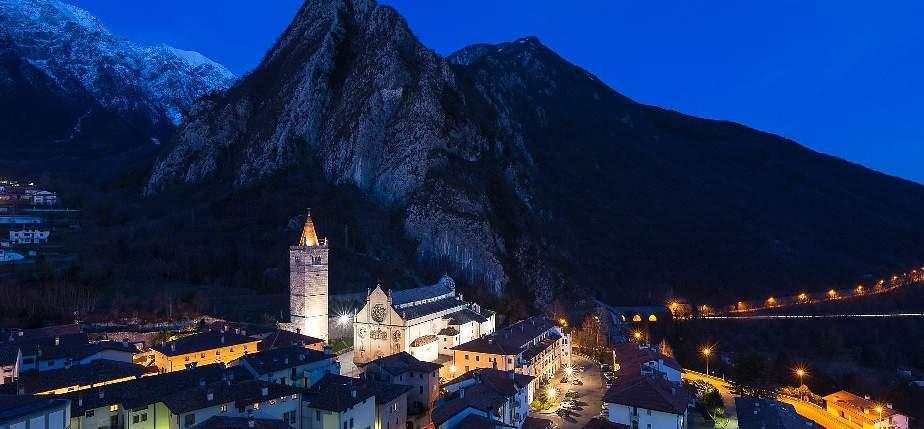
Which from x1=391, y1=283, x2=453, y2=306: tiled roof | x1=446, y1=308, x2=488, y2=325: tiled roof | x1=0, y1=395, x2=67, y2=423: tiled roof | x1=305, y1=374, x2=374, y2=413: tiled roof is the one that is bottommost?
x1=305, y1=374, x2=374, y2=413: tiled roof

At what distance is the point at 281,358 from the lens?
42.8 m

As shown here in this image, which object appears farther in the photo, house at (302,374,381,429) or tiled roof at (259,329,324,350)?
tiled roof at (259,329,324,350)

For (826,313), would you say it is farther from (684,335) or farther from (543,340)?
(543,340)

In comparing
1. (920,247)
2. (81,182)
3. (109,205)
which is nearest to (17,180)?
(81,182)

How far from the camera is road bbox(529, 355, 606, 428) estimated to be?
155ft

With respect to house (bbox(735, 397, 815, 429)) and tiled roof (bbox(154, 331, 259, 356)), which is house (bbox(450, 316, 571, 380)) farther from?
tiled roof (bbox(154, 331, 259, 356))

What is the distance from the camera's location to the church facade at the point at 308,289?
60.0 m

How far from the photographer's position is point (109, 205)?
13575 centimetres

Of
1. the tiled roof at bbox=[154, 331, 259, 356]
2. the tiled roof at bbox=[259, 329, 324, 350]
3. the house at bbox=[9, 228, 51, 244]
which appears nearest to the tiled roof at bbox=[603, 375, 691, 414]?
the tiled roof at bbox=[259, 329, 324, 350]

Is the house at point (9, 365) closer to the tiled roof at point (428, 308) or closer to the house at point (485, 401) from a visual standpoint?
the house at point (485, 401)

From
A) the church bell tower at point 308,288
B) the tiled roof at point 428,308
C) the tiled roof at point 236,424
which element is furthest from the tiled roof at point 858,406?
the tiled roof at point 236,424

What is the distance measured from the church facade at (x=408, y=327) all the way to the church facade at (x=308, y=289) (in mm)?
4221

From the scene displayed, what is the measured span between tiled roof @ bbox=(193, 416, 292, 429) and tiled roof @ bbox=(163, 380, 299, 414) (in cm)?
179

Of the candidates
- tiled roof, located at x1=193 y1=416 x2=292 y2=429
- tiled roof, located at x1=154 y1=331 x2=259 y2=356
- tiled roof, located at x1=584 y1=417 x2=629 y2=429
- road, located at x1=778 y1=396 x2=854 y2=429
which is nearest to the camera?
tiled roof, located at x1=193 y1=416 x2=292 y2=429
